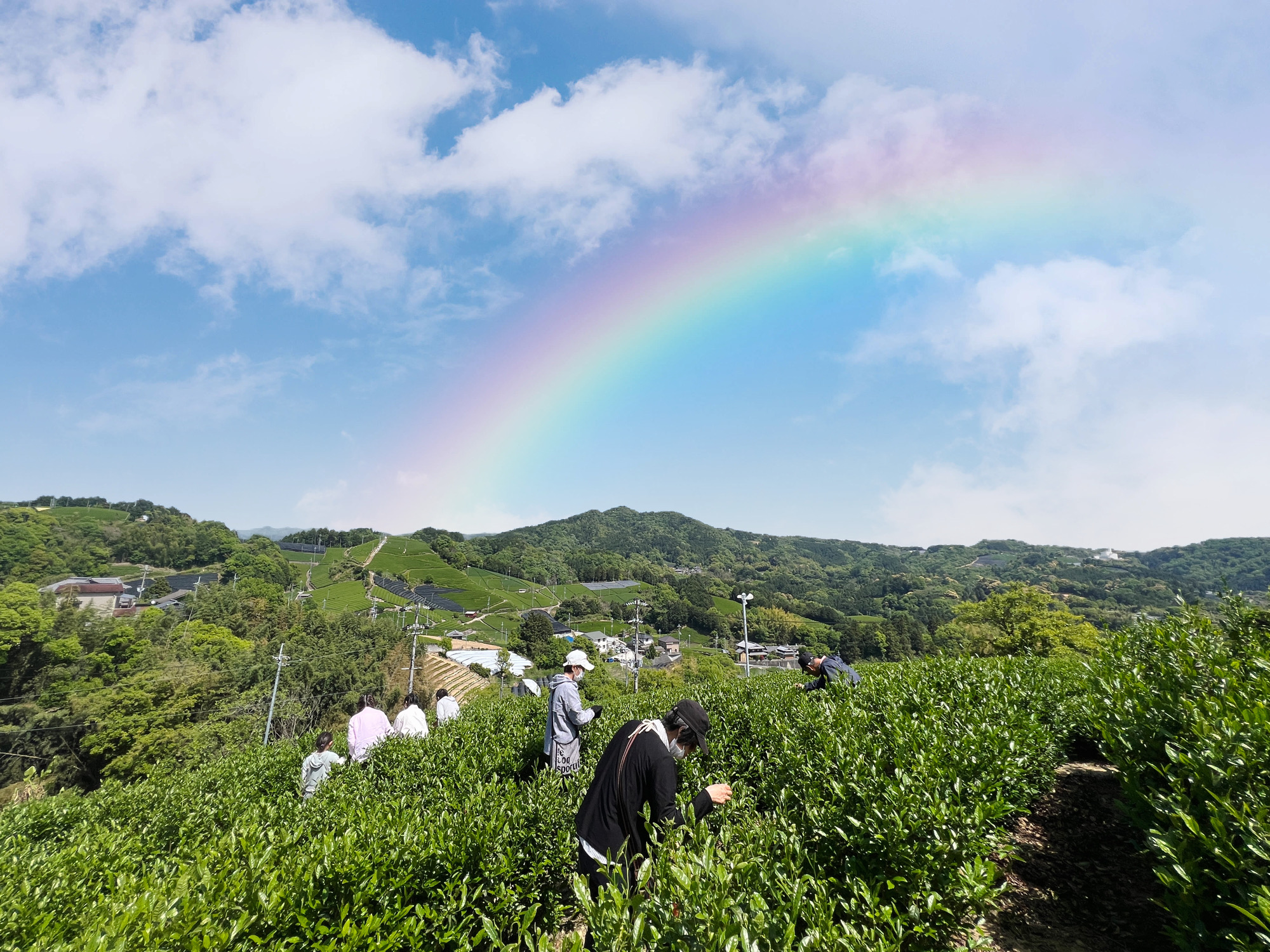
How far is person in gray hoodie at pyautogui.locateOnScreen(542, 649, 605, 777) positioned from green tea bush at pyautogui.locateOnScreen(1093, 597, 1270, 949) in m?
4.64

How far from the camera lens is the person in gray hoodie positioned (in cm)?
594

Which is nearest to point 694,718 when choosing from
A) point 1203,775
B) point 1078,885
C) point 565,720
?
point 1203,775

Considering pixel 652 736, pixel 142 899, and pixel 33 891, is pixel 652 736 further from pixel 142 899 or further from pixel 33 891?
pixel 33 891

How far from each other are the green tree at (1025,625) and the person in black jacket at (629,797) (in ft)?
103

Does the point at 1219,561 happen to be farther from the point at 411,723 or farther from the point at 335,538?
the point at 335,538

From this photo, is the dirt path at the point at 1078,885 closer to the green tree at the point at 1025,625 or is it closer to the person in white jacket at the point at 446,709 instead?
the person in white jacket at the point at 446,709

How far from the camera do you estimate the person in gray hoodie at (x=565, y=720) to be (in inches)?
234

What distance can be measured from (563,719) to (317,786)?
10.2 feet

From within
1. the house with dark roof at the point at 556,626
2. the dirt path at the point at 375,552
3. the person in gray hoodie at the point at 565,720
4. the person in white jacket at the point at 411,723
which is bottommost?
the house with dark roof at the point at 556,626

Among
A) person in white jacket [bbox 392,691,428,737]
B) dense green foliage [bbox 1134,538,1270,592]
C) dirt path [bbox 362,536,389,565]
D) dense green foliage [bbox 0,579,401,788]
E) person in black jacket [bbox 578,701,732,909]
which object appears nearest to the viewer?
person in black jacket [bbox 578,701,732,909]

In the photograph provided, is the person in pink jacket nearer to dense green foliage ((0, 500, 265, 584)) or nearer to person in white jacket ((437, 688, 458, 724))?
person in white jacket ((437, 688, 458, 724))

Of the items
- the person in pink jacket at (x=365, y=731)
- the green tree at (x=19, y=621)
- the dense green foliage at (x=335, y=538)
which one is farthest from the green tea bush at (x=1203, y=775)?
the dense green foliage at (x=335, y=538)

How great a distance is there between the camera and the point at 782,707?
6.32 meters

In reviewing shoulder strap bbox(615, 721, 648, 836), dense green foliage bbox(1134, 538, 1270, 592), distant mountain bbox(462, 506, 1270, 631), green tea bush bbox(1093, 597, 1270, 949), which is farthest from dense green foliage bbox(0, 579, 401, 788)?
dense green foliage bbox(1134, 538, 1270, 592)
